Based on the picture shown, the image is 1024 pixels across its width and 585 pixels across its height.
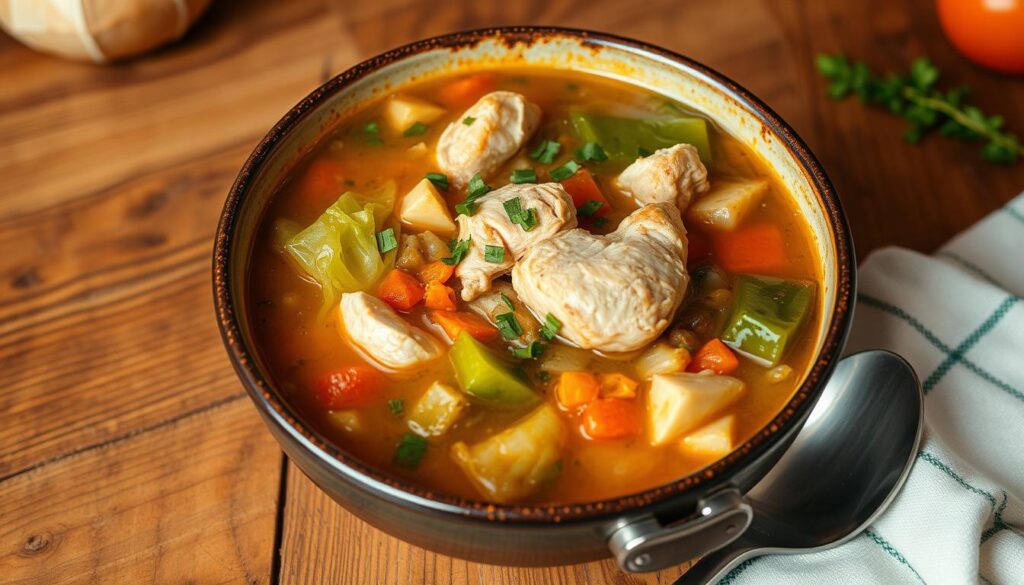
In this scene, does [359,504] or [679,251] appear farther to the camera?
[679,251]

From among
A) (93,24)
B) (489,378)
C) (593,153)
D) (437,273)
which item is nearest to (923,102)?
(593,153)

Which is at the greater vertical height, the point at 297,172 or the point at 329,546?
the point at 297,172

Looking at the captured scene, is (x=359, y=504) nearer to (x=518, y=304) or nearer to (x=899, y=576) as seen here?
(x=518, y=304)

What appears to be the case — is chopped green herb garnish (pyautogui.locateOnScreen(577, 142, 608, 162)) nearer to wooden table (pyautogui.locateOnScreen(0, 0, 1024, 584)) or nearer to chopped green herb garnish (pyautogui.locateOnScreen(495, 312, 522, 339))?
chopped green herb garnish (pyautogui.locateOnScreen(495, 312, 522, 339))

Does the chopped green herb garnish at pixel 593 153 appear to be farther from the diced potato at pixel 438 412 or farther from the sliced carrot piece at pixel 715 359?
the diced potato at pixel 438 412

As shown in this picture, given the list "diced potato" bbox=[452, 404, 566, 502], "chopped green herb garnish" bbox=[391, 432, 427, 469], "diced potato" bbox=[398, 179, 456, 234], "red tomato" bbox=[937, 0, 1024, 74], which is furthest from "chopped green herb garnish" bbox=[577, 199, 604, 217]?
"red tomato" bbox=[937, 0, 1024, 74]

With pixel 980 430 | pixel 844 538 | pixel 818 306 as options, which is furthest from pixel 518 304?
pixel 980 430

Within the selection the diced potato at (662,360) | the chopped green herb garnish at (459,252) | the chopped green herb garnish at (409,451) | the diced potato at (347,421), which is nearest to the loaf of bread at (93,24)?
the chopped green herb garnish at (459,252)

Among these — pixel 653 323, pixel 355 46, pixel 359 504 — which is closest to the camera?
pixel 359 504
